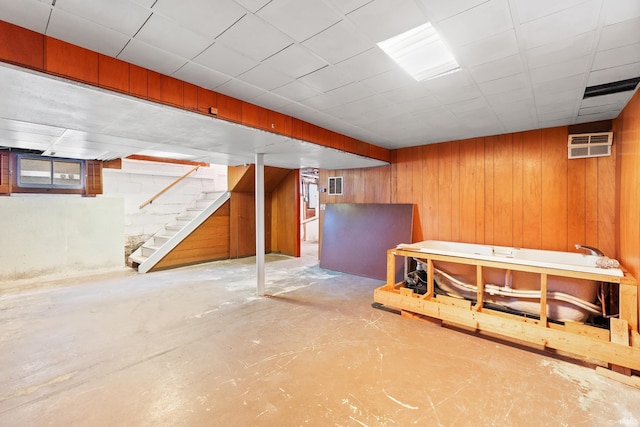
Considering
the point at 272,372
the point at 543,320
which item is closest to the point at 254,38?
the point at 272,372

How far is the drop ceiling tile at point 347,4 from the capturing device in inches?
55.8

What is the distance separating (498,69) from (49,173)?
663 cm

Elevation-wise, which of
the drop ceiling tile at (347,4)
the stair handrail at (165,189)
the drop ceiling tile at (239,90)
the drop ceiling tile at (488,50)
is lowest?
the stair handrail at (165,189)

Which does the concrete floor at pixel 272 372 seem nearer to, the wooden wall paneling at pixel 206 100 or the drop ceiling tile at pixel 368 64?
the wooden wall paneling at pixel 206 100

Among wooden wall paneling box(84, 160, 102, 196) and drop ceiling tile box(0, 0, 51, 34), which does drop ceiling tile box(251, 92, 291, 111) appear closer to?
drop ceiling tile box(0, 0, 51, 34)

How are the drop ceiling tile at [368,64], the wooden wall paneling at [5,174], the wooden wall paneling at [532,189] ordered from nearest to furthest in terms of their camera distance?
1. the drop ceiling tile at [368,64]
2. the wooden wall paneling at [532,189]
3. the wooden wall paneling at [5,174]

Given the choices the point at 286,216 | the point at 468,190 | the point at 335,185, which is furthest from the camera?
the point at 286,216

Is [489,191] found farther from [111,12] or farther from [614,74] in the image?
[111,12]

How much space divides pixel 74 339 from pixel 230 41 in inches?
119

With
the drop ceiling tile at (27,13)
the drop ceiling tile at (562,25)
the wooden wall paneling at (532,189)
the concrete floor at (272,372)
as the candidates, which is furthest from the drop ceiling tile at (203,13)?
the wooden wall paneling at (532,189)

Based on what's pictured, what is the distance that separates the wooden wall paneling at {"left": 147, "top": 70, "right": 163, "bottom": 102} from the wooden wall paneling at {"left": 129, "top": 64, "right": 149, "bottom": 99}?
0.02m

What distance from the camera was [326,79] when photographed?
2262mm

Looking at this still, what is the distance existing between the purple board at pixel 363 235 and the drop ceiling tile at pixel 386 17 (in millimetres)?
3441

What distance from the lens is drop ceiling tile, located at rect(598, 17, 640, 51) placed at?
1583 millimetres
